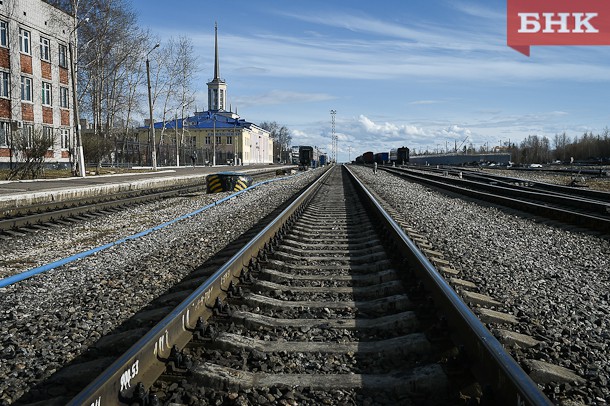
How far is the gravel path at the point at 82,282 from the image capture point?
12.5 feet

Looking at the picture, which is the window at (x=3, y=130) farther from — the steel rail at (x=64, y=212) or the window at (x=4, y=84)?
the steel rail at (x=64, y=212)

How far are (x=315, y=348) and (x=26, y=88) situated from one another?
36.4 m

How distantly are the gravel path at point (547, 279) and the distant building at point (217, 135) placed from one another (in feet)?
186

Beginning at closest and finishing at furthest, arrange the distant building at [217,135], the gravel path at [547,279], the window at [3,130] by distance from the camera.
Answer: the gravel path at [547,279] → the window at [3,130] → the distant building at [217,135]

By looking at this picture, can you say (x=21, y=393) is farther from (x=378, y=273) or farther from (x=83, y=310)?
(x=378, y=273)

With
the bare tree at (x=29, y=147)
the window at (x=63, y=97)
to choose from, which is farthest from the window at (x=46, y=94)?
the bare tree at (x=29, y=147)

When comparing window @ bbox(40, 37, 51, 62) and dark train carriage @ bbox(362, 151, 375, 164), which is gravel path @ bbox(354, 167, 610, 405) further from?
dark train carriage @ bbox(362, 151, 375, 164)

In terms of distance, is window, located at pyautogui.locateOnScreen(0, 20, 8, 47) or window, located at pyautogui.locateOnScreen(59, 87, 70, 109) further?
window, located at pyautogui.locateOnScreen(59, 87, 70, 109)

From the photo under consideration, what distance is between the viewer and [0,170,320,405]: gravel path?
382 cm

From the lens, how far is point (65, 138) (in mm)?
39031

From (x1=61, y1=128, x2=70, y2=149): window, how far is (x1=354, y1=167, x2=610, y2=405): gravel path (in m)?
33.1

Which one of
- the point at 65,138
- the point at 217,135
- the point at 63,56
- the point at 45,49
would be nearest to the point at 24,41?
the point at 45,49

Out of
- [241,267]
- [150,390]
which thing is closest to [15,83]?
[241,267]

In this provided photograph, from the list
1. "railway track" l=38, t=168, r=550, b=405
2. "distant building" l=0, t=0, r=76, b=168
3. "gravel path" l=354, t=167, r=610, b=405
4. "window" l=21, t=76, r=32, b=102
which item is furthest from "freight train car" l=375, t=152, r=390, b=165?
"railway track" l=38, t=168, r=550, b=405
